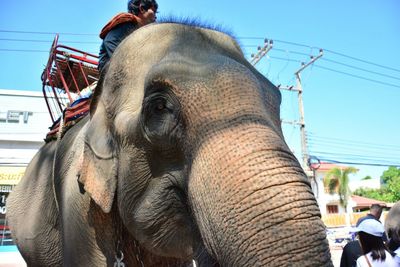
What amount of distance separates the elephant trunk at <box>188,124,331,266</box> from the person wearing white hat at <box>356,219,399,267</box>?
9.62 feet

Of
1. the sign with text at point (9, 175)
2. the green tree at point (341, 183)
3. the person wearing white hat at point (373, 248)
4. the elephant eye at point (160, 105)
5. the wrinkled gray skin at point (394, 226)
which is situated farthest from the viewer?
the green tree at point (341, 183)

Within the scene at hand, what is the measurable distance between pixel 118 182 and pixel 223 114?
74 cm

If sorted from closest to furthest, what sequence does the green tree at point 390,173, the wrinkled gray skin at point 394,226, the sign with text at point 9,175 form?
the wrinkled gray skin at point 394,226 < the sign with text at point 9,175 < the green tree at point 390,173

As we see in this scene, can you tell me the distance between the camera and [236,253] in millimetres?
1298

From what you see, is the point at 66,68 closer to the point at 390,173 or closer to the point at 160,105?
the point at 160,105

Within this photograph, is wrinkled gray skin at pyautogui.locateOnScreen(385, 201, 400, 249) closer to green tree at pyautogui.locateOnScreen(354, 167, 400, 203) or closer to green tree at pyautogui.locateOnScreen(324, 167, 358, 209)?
green tree at pyautogui.locateOnScreen(324, 167, 358, 209)

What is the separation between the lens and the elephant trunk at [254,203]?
121 centimetres

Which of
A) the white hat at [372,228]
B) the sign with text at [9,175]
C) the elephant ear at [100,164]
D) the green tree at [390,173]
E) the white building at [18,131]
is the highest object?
the green tree at [390,173]

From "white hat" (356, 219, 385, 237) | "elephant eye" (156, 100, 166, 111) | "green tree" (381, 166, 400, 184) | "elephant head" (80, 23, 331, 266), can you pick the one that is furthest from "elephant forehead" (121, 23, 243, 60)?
"green tree" (381, 166, 400, 184)

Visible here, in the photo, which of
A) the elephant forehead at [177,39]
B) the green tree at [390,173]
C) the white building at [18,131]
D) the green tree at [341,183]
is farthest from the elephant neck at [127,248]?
the green tree at [390,173]

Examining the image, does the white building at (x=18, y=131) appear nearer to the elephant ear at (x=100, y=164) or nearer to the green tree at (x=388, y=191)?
the elephant ear at (x=100, y=164)

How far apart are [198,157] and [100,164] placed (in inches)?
29.8

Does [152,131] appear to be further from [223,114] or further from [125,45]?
[125,45]

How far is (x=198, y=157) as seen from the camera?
1502mm
